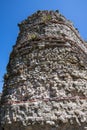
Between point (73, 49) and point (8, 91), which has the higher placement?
point (73, 49)

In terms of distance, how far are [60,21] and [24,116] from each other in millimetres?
4949

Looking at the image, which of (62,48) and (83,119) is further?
(62,48)

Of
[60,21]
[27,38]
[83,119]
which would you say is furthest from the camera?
[60,21]

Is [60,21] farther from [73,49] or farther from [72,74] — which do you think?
[72,74]

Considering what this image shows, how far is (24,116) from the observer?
6.61m

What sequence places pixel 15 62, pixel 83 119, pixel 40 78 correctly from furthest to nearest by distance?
pixel 15 62
pixel 40 78
pixel 83 119

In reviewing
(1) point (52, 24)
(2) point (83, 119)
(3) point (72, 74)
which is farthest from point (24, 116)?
(1) point (52, 24)

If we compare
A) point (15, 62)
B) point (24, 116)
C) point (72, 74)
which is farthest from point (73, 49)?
point (24, 116)

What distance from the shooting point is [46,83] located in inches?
289

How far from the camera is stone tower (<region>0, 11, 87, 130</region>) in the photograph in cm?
647

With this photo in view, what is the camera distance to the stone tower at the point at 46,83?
6.47 m

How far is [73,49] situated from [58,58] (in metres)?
0.90

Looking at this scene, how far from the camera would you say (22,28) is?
1091 centimetres

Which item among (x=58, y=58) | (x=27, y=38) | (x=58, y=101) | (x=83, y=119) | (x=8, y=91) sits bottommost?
(x=83, y=119)
